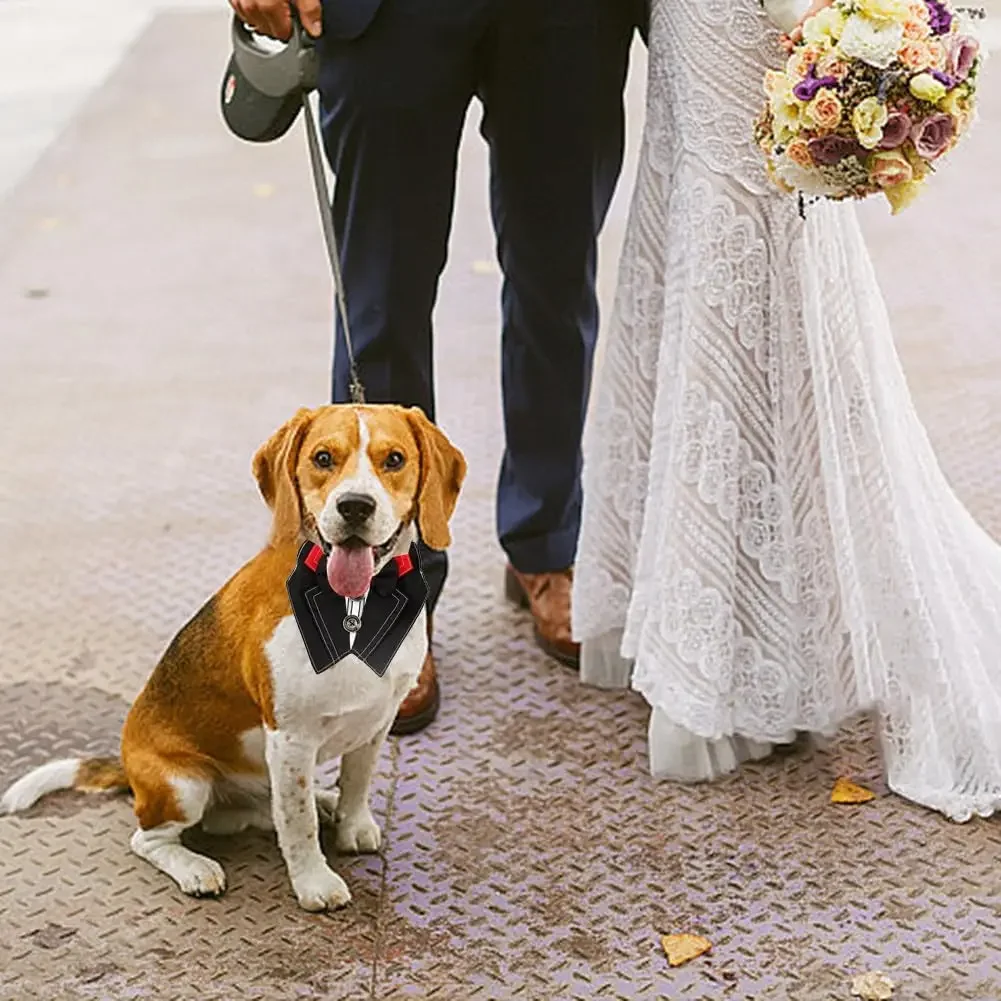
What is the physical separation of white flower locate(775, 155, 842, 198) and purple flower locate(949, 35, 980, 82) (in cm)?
20

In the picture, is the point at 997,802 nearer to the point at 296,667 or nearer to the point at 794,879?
the point at 794,879

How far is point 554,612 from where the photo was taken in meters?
2.94

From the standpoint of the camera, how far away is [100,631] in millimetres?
3043

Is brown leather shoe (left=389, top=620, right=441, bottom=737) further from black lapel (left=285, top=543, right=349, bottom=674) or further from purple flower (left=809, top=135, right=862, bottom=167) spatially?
purple flower (left=809, top=135, right=862, bottom=167)

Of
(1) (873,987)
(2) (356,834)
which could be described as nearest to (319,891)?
(2) (356,834)

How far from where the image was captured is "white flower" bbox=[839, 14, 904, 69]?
2.12 meters

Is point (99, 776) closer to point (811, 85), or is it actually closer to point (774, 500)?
point (774, 500)

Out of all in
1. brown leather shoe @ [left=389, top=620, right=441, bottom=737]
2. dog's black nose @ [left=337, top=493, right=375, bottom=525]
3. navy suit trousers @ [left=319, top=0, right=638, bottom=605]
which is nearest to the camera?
dog's black nose @ [left=337, top=493, right=375, bottom=525]

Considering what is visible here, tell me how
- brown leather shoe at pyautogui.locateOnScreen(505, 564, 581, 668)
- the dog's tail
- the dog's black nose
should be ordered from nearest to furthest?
the dog's black nose
the dog's tail
brown leather shoe at pyautogui.locateOnScreen(505, 564, 581, 668)

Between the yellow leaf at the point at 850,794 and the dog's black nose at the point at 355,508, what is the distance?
919 mm

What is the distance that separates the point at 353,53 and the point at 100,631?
115cm

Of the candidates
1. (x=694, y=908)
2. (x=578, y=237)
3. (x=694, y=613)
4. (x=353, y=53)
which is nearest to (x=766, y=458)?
(x=694, y=613)

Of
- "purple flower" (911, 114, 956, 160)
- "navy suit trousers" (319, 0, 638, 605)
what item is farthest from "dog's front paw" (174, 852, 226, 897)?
"purple flower" (911, 114, 956, 160)

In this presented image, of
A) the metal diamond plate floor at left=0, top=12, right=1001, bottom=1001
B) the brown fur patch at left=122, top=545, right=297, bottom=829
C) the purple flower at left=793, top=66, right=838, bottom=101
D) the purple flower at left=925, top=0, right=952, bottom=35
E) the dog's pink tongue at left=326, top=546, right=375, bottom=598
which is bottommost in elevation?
the metal diamond plate floor at left=0, top=12, right=1001, bottom=1001
